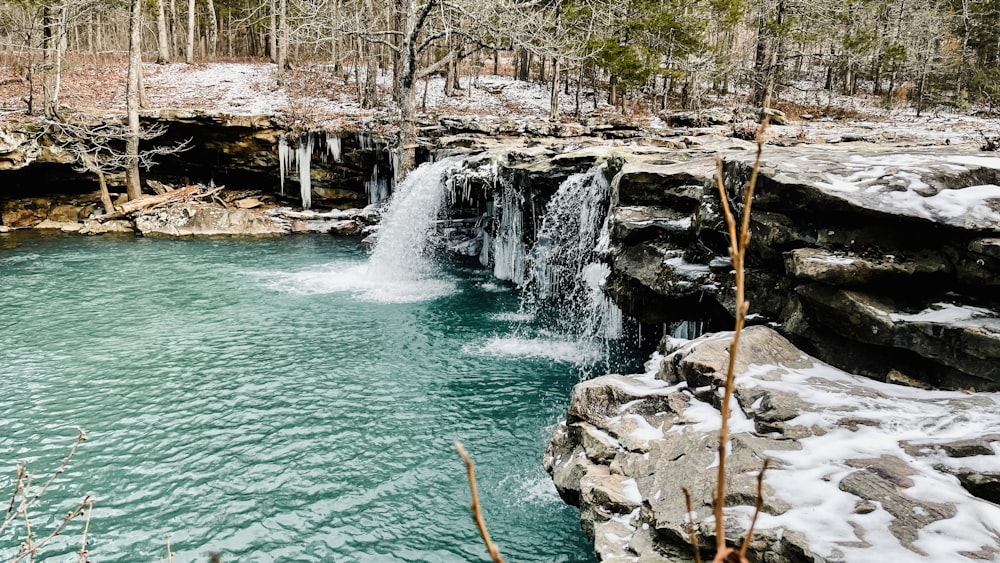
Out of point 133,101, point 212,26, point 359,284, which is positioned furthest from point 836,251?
point 212,26

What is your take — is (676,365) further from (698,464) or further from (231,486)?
(231,486)

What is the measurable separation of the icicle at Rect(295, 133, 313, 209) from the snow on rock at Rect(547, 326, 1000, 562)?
15.8 metres

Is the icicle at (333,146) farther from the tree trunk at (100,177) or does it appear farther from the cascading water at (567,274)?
the cascading water at (567,274)

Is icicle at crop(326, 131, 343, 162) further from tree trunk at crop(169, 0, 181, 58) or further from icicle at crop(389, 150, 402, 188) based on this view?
tree trunk at crop(169, 0, 181, 58)

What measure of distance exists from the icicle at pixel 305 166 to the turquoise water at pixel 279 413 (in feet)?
22.2

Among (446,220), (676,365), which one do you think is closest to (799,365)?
(676,365)

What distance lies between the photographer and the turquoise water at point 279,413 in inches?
205

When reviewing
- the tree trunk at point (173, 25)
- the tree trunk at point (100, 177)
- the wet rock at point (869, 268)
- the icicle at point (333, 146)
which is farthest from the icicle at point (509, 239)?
the tree trunk at point (173, 25)

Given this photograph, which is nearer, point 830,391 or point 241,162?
point 830,391

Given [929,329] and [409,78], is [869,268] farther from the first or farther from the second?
[409,78]

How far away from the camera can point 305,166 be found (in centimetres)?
1894

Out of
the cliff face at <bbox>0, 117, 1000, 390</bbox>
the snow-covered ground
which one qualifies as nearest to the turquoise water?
the cliff face at <bbox>0, 117, 1000, 390</bbox>

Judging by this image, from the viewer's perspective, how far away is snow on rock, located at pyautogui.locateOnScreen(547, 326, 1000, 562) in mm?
3268

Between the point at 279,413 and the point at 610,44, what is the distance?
69.2ft
